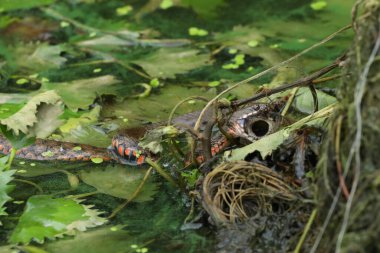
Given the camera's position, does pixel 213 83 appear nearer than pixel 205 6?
Yes

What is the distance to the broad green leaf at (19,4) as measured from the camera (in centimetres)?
779

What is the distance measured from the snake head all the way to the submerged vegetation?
1 centimetres

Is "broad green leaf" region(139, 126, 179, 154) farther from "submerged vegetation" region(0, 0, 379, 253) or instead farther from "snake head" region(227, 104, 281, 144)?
"snake head" region(227, 104, 281, 144)

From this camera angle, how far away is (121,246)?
377cm

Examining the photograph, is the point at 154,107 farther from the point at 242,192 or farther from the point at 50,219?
the point at 242,192

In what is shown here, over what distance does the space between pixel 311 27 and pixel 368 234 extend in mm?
4343

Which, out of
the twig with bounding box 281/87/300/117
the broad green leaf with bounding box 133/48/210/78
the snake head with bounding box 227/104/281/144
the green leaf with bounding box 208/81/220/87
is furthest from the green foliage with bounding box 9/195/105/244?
the broad green leaf with bounding box 133/48/210/78

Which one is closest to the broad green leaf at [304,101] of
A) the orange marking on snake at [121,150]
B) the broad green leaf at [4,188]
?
the orange marking on snake at [121,150]

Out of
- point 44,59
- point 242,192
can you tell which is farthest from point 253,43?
point 242,192

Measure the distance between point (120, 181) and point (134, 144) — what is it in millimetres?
369

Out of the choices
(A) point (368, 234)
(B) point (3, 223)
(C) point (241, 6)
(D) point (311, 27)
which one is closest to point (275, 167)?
(A) point (368, 234)

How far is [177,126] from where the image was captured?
14.6 feet

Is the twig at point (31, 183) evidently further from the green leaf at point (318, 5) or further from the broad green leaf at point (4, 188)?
the green leaf at point (318, 5)

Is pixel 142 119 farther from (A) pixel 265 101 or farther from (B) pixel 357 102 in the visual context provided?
(B) pixel 357 102
